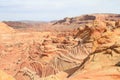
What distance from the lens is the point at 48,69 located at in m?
Result: 19.4

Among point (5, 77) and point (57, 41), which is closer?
point (5, 77)

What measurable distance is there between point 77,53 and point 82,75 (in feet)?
36.2

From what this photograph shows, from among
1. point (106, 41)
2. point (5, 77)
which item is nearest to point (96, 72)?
point (5, 77)

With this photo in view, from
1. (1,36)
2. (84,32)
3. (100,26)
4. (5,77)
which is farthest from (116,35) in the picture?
(1,36)

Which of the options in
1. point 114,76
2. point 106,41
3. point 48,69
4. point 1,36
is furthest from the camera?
point 1,36

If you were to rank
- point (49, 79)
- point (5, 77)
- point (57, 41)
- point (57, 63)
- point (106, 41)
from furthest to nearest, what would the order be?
point (57, 41) → point (57, 63) → point (106, 41) → point (49, 79) → point (5, 77)

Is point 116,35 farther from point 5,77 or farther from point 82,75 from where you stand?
point 5,77

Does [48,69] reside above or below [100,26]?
below

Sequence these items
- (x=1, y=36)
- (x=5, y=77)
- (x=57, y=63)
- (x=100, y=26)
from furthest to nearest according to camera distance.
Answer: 1. (x=1, y=36)
2. (x=100, y=26)
3. (x=57, y=63)
4. (x=5, y=77)

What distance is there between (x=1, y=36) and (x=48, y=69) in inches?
2032

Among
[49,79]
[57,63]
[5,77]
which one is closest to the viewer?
[5,77]

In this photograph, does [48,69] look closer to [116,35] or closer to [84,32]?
[116,35]

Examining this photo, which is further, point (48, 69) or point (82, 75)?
point (48, 69)

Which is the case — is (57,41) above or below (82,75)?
below
